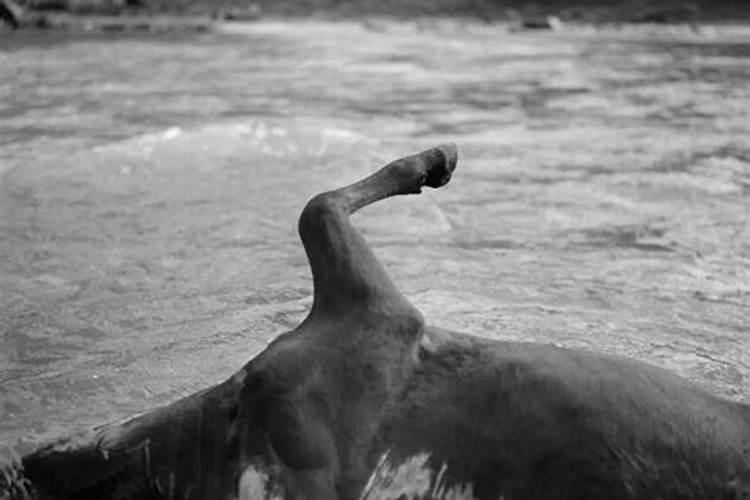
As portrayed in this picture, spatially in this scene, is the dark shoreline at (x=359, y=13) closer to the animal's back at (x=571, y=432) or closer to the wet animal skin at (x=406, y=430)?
the wet animal skin at (x=406, y=430)

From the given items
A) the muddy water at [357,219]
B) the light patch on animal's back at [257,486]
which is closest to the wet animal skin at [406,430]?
the light patch on animal's back at [257,486]

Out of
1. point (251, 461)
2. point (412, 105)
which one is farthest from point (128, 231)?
point (412, 105)

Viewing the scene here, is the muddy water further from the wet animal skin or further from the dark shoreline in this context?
the dark shoreline

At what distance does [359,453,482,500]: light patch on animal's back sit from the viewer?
1.86 m

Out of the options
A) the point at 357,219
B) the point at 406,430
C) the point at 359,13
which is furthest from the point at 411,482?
the point at 359,13

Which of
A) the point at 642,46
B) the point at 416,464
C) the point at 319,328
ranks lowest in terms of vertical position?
the point at 642,46

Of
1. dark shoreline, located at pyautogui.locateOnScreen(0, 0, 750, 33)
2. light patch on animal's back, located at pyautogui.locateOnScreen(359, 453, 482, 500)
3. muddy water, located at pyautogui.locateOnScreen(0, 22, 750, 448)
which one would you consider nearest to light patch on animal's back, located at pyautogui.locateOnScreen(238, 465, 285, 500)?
light patch on animal's back, located at pyautogui.locateOnScreen(359, 453, 482, 500)

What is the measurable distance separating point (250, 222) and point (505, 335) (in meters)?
1.59

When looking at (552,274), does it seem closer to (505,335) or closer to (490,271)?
(490,271)

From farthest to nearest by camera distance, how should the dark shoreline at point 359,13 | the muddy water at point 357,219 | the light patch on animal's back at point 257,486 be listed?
the dark shoreline at point 359,13 < the muddy water at point 357,219 < the light patch on animal's back at point 257,486

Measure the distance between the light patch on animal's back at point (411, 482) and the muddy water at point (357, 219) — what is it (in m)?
0.82

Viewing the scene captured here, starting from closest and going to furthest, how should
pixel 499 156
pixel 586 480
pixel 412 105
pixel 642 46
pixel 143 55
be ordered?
pixel 586 480 → pixel 499 156 → pixel 412 105 → pixel 143 55 → pixel 642 46

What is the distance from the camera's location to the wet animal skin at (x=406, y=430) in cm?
184

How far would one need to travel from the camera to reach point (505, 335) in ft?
10.6
